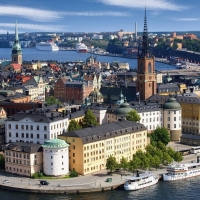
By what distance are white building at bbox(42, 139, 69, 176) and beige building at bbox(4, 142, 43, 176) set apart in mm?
550

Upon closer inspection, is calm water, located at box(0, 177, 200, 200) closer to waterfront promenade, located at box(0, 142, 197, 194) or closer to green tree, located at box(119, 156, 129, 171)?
waterfront promenade, located at box(0, 142, 197, 194)

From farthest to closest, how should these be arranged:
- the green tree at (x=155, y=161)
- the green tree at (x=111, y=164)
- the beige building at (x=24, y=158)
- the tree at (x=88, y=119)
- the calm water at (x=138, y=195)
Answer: the tree at (x=88, y=119), the green tree at (x=155, y=161), the green tree at (x=111, y=164), the beige building at (x=24, y=158), the calm water at (x=138, y=195)

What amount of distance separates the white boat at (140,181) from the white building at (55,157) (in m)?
4.29

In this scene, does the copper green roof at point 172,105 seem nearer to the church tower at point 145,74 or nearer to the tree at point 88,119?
the tree at point 88,119

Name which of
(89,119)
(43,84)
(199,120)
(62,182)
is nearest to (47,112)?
(89,119)

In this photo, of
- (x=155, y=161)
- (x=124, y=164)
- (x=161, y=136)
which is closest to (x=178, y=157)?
(x=155, y=161)

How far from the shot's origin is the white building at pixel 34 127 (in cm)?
4378

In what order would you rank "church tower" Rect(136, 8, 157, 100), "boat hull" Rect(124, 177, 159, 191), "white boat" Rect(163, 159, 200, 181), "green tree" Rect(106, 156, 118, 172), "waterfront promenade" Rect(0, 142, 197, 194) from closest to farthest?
"waterfront promenade" Rect(0, 142, 197, 194) < "boat hull" Rect(124, 177, 159, 191) < "green tree" Rect(106, 156, 118, 172) < "white boat" Rect(163, 159, 200, 181) < "church tower" Rect(136, 8, 157, 100)

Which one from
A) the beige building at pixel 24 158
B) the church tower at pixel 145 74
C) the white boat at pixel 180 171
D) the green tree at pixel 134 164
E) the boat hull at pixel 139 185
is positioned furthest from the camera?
the church tower at pixel 145 74

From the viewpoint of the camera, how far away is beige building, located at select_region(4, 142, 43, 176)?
130ft

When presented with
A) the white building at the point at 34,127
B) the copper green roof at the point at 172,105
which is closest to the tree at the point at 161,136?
the copper green roof at the point at 172,105

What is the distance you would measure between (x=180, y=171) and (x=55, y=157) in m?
8.53

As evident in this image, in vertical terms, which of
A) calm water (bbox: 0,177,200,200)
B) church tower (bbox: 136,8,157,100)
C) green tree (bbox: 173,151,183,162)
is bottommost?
calm water (bbox: 0,177,200,200)

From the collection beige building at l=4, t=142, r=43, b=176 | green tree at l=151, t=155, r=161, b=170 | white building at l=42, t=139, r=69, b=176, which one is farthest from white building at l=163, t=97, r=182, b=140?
beige building at l=4, t=142, r=43, b=176
